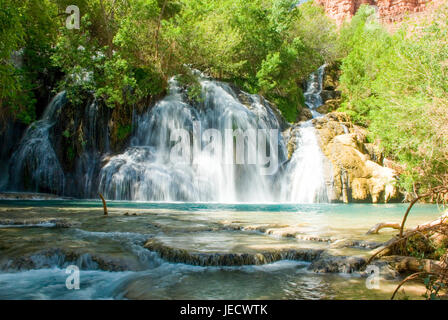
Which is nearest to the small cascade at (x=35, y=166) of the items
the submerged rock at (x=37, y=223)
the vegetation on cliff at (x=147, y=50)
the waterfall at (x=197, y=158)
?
the vegetation on cliff at (x=147, y=50)

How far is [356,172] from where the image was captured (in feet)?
67.6

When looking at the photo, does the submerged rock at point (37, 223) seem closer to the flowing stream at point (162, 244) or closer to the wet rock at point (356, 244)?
the flowing stream at point (162, 244)

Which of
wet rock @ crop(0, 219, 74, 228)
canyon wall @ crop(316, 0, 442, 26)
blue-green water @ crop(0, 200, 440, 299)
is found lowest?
blue-green water @ crop(0, 200, 440, 299)

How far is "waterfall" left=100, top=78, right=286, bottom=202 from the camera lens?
64.3 ft

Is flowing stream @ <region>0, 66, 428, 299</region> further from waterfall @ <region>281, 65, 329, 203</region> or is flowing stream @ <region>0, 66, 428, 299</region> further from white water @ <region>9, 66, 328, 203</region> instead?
waterfall @ <region>281, 65, 329, 203</region>

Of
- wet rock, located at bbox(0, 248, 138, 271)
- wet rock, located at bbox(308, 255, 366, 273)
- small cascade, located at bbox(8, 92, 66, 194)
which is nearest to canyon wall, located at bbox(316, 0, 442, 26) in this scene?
small cascade, located at bbox(8, 92, 66, 194)

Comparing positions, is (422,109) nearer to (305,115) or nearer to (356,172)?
(356,172)

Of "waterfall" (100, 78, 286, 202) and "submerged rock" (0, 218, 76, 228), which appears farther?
"waterfall" (100, 78, 286, 202)

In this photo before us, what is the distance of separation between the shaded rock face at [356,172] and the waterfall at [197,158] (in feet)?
11.0

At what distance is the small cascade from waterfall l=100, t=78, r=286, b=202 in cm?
303

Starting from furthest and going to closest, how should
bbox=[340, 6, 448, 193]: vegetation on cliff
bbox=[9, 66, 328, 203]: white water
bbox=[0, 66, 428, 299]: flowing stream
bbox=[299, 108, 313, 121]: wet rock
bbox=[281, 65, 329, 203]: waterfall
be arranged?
bbox=[299, 108, 313, 121]: wet rock → bbox=[281, 65, 329, 203]: waterfall → bbox=[9, 66, 328, 203]: white water → bbox=[340, 6, 448, 193]: vegetation on cliff → bbox=[0, 66, 428, 299]: flowing stream

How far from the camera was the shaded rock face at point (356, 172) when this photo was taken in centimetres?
2045

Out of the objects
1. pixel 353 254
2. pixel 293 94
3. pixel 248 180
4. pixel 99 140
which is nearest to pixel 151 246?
pixel 353 254

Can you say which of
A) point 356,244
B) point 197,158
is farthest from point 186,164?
point 356,244
